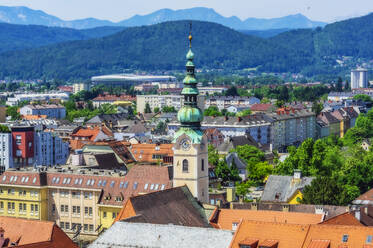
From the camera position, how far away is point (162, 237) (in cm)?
4578

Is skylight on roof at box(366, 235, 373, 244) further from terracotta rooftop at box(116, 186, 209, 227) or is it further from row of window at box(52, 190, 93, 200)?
row of window at box(52, 190, 93, 200)

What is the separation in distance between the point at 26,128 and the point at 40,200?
47.6 metres

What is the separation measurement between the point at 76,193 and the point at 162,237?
3807 centimetres

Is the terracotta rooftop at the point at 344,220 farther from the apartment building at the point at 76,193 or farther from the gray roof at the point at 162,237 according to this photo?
the apartment building at the point at 76,193

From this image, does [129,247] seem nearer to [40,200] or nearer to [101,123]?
[40,200]

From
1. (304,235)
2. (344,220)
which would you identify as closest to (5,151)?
(344,220)

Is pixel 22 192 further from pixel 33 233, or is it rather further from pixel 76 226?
pixel 33 233

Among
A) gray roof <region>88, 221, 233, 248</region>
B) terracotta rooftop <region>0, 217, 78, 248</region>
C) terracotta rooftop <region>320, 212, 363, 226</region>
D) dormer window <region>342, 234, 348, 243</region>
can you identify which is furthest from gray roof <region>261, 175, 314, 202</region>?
gray roof <region>88, 221, 233, 248</region>

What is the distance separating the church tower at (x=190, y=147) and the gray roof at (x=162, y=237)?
72.9ft

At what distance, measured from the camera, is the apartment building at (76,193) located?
7869cm

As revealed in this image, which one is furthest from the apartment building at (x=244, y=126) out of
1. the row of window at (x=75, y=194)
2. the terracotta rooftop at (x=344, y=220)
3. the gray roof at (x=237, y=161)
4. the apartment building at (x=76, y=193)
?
the terracotta rooftop at (x=344, y=220)

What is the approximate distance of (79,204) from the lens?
269ft

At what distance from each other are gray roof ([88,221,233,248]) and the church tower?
72.9 ft

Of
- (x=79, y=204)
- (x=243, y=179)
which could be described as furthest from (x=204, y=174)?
(x=243, y=179)
